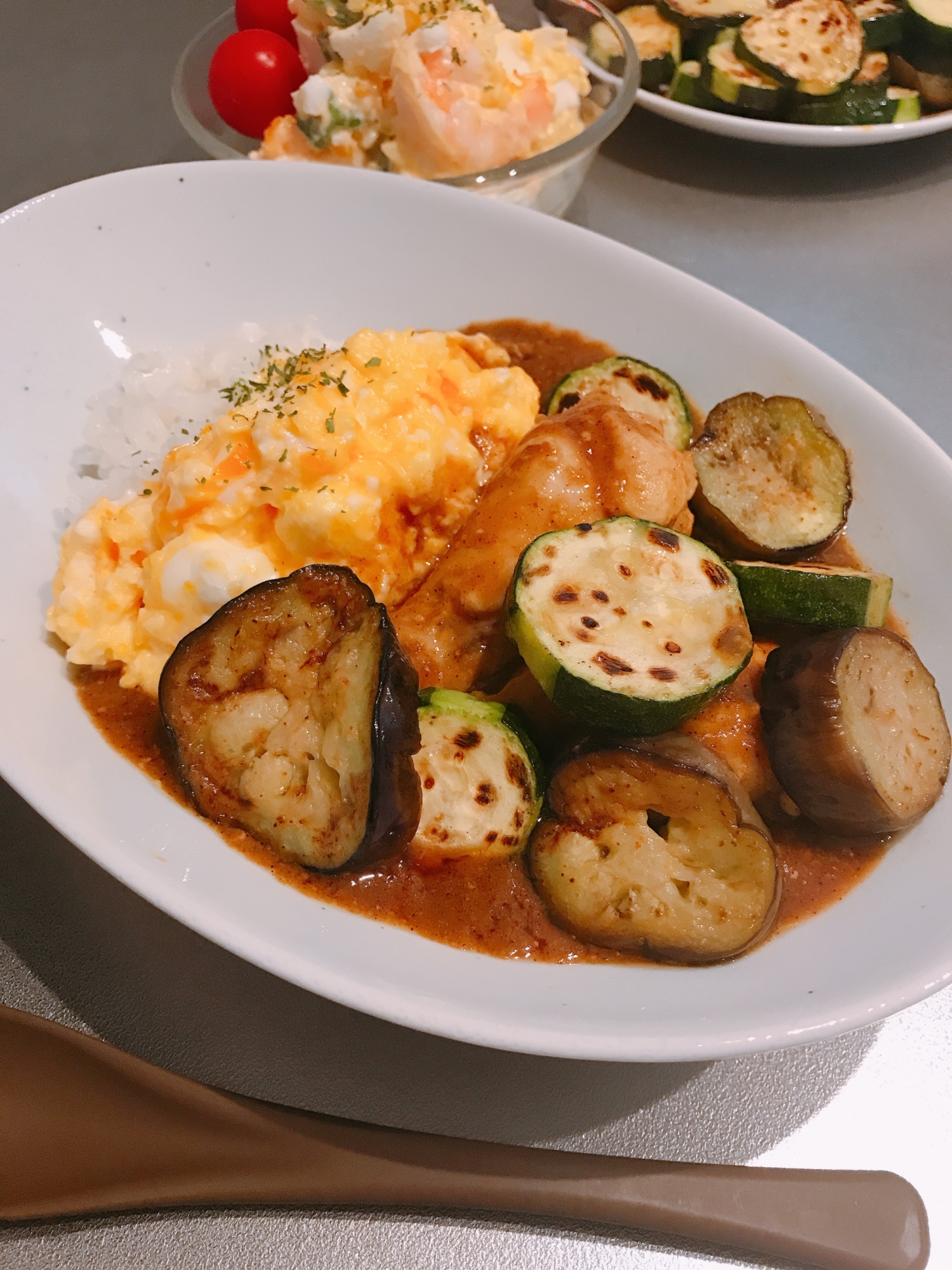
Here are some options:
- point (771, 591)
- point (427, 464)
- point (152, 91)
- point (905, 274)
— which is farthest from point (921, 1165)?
point (152, 91)

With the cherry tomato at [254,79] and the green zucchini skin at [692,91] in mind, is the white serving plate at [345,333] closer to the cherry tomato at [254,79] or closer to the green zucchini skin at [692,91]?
the cherry tomato at [254,79]

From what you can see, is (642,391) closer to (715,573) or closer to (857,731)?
(715,573)

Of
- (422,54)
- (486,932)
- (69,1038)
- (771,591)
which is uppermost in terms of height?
(422,54)

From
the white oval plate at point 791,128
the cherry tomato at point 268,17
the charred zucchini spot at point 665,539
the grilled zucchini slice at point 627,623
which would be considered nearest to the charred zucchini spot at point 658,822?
the grilled zucchini slice at point 627,623

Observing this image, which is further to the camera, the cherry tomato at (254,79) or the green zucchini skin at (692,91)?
the green zucchini skin at (692,91)

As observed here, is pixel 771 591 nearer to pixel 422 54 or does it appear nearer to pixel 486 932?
pixel 486 932

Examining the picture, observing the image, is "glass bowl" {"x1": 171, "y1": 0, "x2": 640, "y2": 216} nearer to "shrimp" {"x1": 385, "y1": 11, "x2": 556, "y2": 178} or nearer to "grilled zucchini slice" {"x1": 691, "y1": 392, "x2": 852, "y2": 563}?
"shrimp" {"x1": 385, "y1": 11, "x2": 556, "y2": 178}

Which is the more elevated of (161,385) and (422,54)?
(422,54)
